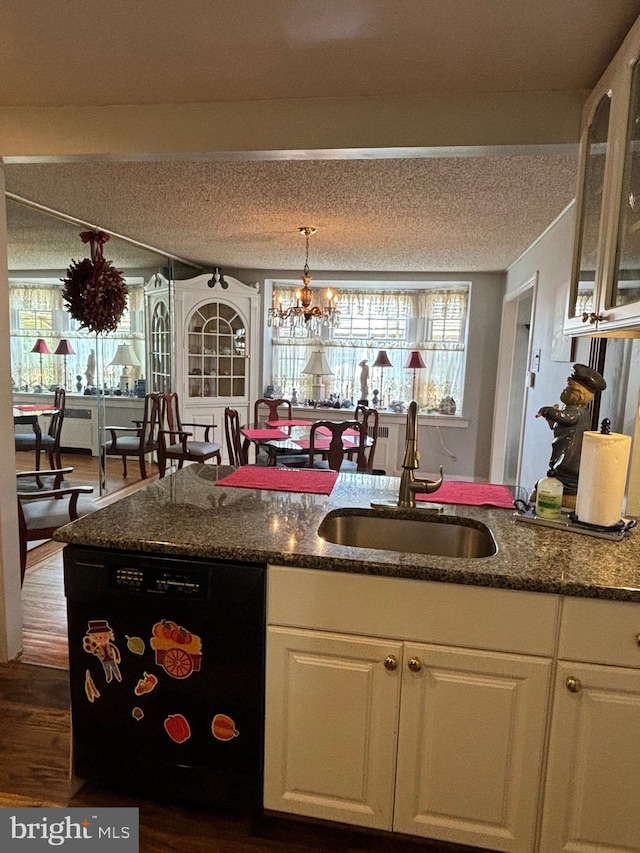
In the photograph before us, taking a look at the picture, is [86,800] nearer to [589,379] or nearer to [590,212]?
[589,379]

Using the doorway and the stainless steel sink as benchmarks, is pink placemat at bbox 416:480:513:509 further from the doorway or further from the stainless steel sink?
the doorway

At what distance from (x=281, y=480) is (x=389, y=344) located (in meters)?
4.54

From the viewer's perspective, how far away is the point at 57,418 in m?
5.05

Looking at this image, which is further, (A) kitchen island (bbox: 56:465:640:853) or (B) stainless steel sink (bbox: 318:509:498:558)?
(B) stainless steel sink (bbox: 318:509:498:558)

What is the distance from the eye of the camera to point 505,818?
138 centimetres

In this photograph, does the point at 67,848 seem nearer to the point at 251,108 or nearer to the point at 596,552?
the point at 596,552

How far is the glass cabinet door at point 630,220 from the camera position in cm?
131

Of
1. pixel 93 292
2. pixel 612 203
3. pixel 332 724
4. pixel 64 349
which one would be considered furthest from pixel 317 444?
pixel 64 349

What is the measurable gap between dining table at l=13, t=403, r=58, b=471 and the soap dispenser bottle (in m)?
4.63

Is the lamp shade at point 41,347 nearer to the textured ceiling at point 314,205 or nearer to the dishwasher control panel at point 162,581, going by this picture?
the textured ceiling at point 314,205

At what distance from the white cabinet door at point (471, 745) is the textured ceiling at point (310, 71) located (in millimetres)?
1696

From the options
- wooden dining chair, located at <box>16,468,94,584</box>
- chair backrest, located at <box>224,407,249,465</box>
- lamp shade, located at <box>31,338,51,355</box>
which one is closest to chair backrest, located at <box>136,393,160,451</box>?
lamp shade, located at <box>31,338,51,355</box>

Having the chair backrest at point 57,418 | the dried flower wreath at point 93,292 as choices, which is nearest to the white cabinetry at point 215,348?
the chair backrest at point 57,418

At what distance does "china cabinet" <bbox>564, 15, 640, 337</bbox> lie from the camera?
1327 millimetres
